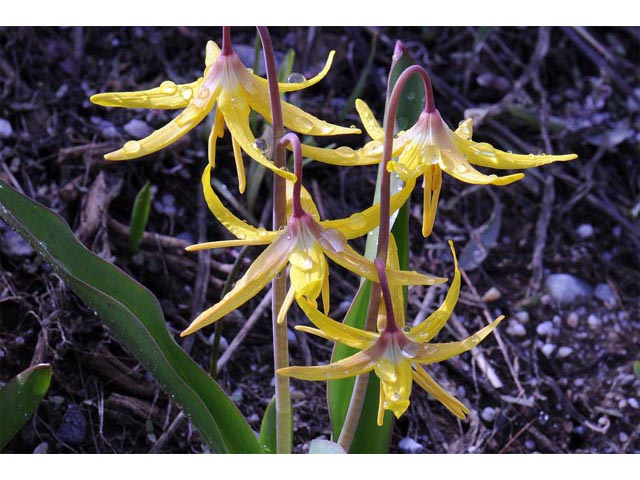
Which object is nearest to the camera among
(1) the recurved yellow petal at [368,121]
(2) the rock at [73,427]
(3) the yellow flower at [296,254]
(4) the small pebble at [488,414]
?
(3) the yellow flower at [296,254]

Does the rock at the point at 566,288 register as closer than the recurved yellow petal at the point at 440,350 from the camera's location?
No

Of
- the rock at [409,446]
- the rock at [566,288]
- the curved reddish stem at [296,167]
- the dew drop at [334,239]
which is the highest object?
the curved reddish stem at [296,167]

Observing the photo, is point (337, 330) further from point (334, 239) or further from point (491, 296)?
point (491, 296)

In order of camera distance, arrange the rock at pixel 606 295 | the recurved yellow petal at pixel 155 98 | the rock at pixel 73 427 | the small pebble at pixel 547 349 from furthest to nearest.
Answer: the rock at pixel 606 295, the small pebble at pixel 547 349, the rock at pixel 73 427, the recurved yellow petal at pixel 155 98

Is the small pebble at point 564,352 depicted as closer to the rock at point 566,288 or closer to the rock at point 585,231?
the rock at point 566,288

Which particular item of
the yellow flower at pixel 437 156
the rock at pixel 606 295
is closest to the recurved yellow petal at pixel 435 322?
the yellow flower at pixel 437 156

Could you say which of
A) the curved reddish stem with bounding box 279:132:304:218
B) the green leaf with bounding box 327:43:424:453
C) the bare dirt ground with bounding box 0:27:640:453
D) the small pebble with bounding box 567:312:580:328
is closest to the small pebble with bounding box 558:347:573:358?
the bare dirt ground with bounding box 0:27:640:453
